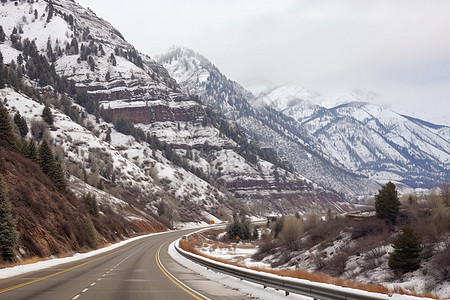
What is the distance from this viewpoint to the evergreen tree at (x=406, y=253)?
150 ft

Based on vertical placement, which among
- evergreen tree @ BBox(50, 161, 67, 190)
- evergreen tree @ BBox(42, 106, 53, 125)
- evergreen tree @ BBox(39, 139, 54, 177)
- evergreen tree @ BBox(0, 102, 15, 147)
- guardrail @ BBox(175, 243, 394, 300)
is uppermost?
evergreen tree @ BBox(42, 106, 53, 125)

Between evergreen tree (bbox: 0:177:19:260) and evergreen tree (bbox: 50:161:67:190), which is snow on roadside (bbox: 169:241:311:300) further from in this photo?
evergreen tree (bbox: 50:161:67:190)

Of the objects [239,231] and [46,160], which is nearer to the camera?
[46,160]

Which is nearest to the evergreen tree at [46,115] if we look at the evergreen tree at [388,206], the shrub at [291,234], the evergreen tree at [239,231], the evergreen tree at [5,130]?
the evergreen tree at [239,231]

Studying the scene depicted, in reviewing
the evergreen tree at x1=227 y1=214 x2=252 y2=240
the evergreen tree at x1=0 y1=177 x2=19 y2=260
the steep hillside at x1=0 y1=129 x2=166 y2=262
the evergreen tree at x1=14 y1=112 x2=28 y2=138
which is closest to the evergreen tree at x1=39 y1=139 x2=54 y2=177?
the steep hillside at x1=0 y1=129 x2=166 y2=262

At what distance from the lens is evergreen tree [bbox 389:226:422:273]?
45656 mm

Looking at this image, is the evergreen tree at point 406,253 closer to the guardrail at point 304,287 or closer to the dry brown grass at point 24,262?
the guardrail at point 304,287

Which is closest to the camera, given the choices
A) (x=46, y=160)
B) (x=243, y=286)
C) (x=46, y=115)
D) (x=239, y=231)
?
(x=243, y=286)

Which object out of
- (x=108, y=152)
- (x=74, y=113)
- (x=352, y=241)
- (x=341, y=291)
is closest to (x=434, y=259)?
(x=352, y=241)

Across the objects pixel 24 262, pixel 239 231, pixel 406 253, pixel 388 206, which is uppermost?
pixel 24 262

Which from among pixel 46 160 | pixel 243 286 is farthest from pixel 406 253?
pixel 46 160

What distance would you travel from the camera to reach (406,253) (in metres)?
46.4

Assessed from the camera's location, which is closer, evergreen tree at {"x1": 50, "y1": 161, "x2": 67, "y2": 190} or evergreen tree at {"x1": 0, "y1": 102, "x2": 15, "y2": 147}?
evergreen tree at {"x1": 0, "y1": 102, "x2": 15, "y2": 147}

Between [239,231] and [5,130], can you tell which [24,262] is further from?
[239,231]
